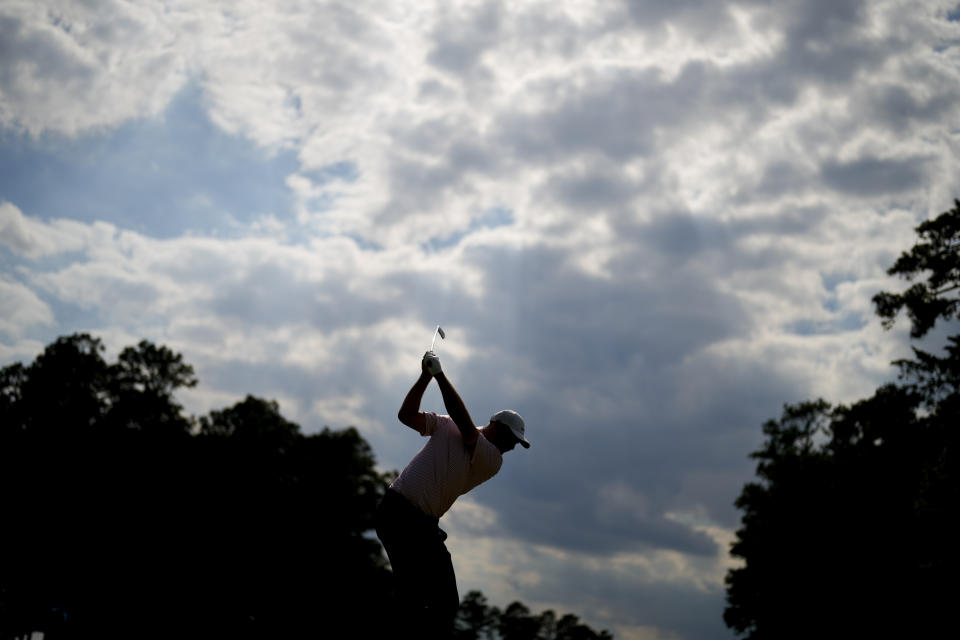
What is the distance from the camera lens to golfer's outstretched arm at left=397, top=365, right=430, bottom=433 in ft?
24.3

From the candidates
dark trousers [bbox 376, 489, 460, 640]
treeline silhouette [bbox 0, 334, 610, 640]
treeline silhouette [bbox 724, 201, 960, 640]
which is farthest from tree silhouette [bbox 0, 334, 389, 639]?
treeline silhouette [bbox 724, 201, 960, 640]

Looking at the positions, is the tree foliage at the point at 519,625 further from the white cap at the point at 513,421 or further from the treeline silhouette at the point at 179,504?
the white cap at the point at 513,421

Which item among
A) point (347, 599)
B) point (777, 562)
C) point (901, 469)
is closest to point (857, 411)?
point (901, 469)

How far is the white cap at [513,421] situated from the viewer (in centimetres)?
757

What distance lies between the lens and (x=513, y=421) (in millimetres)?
7629

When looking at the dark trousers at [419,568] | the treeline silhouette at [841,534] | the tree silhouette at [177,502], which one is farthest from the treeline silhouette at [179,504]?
the treeline silhouette at [841,534]

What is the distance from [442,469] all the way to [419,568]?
34.6 inches

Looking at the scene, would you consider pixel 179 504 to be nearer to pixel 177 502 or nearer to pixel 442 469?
pixel 177 502

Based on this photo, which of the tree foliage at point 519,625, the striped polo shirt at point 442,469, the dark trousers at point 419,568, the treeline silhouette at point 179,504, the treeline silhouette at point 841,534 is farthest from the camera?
the tree foliage at point 519,625

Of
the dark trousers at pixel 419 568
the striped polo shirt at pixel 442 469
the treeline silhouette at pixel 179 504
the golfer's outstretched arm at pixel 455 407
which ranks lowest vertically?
the dark trousers at pixel 419 568

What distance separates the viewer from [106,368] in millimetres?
74750

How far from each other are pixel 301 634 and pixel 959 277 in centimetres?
4138

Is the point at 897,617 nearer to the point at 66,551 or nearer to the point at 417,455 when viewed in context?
the point at 66,551

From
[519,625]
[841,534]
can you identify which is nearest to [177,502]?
[841,534]
